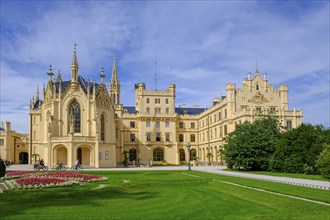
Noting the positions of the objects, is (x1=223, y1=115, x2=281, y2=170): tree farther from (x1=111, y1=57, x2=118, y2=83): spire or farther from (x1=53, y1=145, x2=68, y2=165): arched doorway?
(x1=111, y1=57, x2=118, y2=83): spire

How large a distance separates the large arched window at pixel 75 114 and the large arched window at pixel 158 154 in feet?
81.6

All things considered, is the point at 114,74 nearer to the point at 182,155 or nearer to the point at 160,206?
the point at 182,155

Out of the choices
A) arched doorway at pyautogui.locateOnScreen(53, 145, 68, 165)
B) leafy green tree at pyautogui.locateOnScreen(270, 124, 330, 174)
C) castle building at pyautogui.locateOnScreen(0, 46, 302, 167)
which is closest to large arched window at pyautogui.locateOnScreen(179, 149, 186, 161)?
castle building at pyautogui.locateOnScreen(0, 46, 302, 167)

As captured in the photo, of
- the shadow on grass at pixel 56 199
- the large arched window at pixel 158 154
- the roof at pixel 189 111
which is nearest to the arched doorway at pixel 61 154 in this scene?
the large arched window at pixel 158 154

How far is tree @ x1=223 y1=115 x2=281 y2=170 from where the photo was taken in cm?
4108

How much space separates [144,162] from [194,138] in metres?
14.2

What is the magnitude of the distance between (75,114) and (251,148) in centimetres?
3129

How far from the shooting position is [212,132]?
2918 inches

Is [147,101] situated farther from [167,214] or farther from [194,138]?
[167,214]

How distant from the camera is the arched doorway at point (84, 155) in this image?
5812cm

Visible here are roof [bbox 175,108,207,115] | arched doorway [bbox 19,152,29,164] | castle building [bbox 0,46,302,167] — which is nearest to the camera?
castle building [bbox 0,46,302,167]

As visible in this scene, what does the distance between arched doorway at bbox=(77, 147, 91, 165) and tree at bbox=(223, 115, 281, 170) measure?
24.8 meters

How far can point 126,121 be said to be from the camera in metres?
81.6

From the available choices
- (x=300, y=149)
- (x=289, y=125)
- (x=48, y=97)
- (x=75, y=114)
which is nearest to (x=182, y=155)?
(x=289, y=125)
